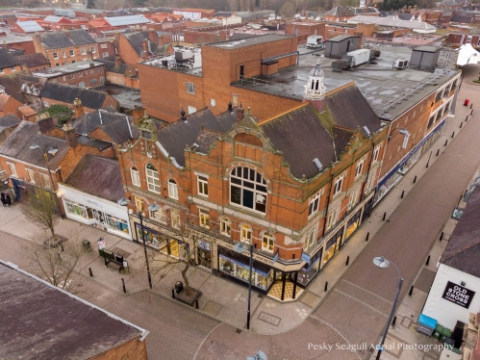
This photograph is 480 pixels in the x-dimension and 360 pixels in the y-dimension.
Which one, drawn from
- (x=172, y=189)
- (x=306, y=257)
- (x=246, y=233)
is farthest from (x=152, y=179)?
(x=306, y=257)

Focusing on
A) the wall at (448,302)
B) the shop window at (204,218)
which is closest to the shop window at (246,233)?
the shop window at (204,218)

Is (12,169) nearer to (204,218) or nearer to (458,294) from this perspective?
(204,218)

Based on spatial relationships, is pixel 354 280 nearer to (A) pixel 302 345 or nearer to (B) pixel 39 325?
(A) pixel 302 345

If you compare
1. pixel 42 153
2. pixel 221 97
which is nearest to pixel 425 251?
pixel 221 97

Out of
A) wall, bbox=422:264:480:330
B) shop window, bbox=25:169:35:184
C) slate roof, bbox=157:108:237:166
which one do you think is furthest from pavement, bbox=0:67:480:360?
slate roof, bbox=157:108:237:166

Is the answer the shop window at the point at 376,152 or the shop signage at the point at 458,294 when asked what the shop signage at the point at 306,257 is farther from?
the shop window at the point at 376,152

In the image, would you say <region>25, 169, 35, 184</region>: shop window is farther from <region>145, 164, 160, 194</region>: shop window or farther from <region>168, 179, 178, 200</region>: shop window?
<region>168, 179, 178, 200</region>: shop window
